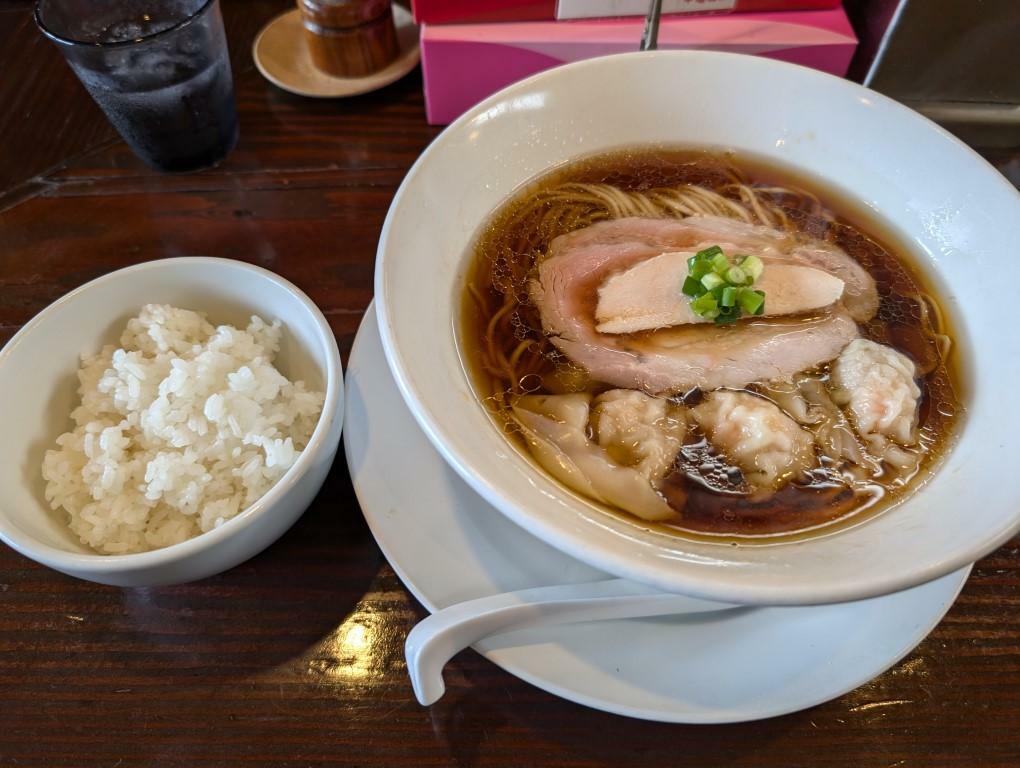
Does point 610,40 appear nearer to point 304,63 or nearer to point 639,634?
point 304,63

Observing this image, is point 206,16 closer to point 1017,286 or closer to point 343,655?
point 343,655

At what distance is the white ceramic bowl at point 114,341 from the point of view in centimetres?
98

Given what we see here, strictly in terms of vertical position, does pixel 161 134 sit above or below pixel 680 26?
below

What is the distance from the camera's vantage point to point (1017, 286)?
1.21m

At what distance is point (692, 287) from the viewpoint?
4.26 ft

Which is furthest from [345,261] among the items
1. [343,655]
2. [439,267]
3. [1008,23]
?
[1008,23]

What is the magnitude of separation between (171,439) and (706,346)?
3.21 feet

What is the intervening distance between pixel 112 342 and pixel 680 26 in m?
1.57

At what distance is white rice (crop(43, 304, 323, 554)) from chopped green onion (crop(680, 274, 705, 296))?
715 mm

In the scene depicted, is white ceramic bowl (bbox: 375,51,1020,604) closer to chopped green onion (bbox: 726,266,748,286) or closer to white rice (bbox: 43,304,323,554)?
white rice (bbox: 43,304,323,554)

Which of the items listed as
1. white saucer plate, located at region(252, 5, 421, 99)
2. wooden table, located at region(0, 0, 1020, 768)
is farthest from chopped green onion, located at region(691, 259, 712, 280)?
white saucer plate, located at region(252, 5, 421, 99)

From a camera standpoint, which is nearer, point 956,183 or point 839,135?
point 956,183

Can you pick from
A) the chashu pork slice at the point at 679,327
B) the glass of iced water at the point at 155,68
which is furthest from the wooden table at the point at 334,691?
the glass of iced water at the point at 155,68

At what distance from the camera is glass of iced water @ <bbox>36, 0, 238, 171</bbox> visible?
5.13ft
